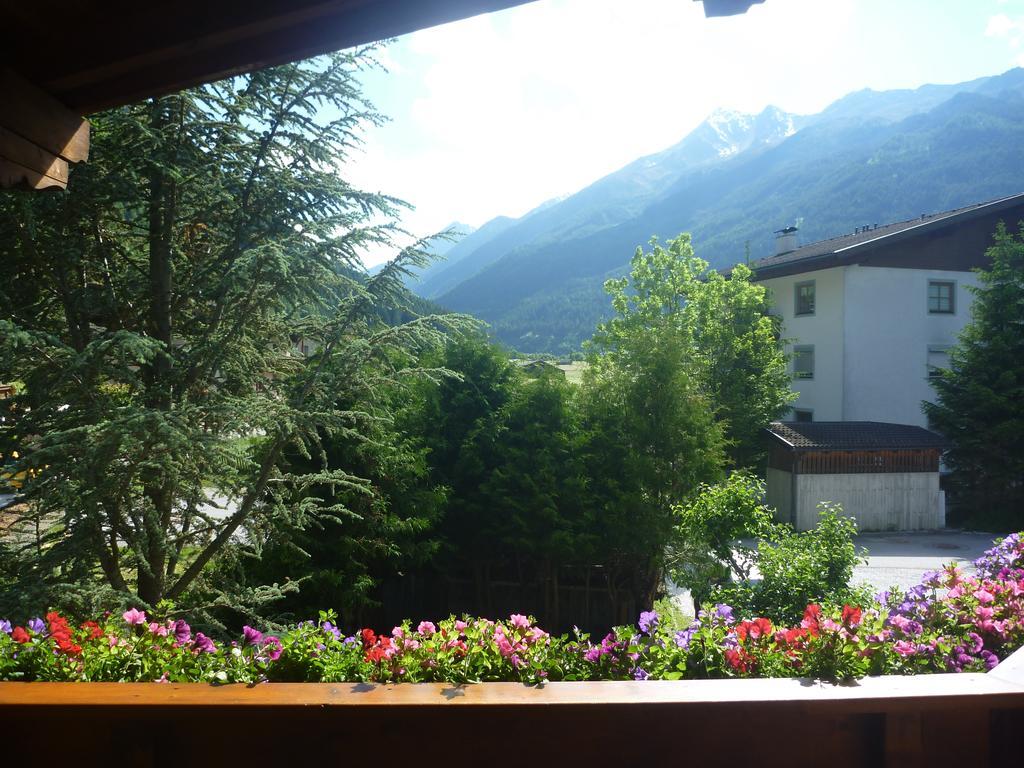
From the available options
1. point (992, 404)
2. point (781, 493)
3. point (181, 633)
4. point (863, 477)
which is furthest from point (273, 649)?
point (992, 404)

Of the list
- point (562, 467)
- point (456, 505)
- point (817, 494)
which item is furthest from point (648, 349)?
point (817, 494)

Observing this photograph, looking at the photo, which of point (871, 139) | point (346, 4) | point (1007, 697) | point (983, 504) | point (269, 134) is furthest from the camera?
point (871, 139)

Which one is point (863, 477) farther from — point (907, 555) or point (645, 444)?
point (645, 444)

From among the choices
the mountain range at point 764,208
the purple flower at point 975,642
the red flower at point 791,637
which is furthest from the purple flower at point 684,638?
the mountain range at point 764,208

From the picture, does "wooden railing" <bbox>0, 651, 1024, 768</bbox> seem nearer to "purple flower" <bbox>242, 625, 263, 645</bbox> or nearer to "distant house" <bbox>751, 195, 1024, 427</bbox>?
"purple flower" <bbox>242, 625, 263, 645</bbox>

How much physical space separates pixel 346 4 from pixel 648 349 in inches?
421

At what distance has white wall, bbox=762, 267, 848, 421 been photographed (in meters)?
21.8

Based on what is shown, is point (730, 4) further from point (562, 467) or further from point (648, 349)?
point (648, 349)

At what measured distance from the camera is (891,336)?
2183 centimetres

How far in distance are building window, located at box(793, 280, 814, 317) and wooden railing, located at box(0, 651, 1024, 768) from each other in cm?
2357

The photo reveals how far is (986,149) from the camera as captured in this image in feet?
355

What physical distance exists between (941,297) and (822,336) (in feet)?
13.5

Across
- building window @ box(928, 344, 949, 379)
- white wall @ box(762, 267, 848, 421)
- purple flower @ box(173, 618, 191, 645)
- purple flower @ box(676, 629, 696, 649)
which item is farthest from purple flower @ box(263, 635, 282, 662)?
building window @ box(928, 344, 949, 379)

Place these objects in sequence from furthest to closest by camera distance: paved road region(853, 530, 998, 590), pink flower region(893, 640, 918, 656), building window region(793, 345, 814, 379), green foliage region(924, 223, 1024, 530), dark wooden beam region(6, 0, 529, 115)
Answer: building window region(793, 345, 814, 379) → green foliage region(924, 223, 1024, 530) → paved road region(853, 530, 998, 590) → pink flower region(893, 640, 918, 656) → dark wooden beam region(6, 0, 529, 115)
